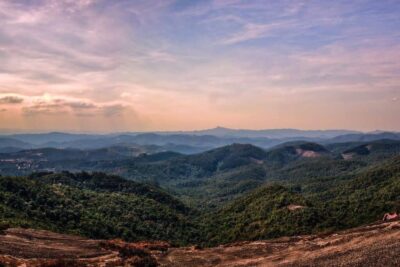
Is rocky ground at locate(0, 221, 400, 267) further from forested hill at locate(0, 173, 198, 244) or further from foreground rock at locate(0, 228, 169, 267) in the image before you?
forested hill at locate(0, 173, 198, 244)

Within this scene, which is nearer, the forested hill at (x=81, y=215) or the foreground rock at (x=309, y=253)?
the foreground rock at (x=309, y=253)

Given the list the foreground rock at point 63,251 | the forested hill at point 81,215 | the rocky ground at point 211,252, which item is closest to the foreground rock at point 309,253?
the rocky ground at point 211,252

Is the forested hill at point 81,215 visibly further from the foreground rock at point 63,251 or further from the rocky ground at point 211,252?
the rocky ground at point 211,252

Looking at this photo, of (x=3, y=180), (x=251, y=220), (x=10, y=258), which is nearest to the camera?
(x=10, y=258)

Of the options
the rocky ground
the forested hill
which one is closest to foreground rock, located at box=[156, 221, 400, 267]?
the rocky ground

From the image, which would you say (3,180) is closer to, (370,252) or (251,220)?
(251,220)

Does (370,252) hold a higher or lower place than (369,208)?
higher

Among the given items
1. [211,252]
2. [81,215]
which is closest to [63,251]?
[211,252]

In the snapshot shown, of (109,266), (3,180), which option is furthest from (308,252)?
(3,180)
